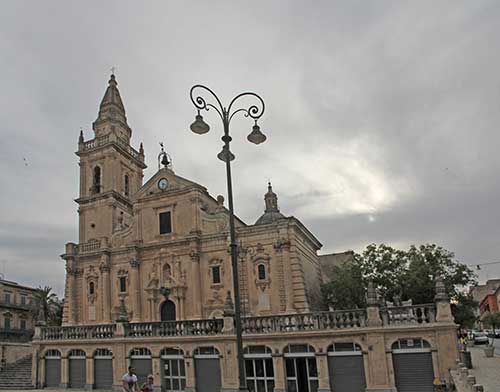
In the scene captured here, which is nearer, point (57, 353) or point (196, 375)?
point (196, 375)

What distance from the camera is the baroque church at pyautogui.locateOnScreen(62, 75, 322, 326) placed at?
104 ft

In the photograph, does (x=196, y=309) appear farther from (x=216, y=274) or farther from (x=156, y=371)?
(x=156, y=371)

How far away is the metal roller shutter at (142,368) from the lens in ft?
83.0

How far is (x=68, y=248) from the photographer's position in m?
37.7

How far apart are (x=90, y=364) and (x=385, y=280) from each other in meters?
19.2

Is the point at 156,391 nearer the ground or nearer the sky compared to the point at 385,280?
nearer the ground

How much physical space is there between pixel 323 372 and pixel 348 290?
12738 millimetres

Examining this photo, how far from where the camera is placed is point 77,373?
27734mm

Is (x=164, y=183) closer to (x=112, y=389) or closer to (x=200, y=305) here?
(x=200, y=305)

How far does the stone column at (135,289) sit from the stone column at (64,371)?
21.4ft

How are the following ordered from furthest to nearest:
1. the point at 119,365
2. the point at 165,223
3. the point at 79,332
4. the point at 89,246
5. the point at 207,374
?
the point at 89,246, the point at 165,223, the point at 79,332, the point at 119,365, the point at 207,374

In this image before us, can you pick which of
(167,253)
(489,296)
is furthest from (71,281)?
(489,296)

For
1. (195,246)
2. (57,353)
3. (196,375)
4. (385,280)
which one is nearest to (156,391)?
(196,375)

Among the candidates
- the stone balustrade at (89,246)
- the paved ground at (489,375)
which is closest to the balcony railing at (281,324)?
the paved ground at (489,375)
